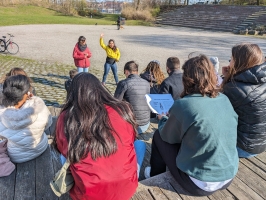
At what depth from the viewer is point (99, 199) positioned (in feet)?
5.44

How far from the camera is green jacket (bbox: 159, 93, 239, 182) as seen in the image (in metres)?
1.74

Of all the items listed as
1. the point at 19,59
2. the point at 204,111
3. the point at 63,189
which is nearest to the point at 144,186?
the point at 63,189

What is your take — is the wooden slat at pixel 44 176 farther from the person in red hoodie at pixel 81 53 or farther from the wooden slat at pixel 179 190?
the person in red hoodie at pixel 81 53

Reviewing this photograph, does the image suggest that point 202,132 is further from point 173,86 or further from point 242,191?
point 173,86

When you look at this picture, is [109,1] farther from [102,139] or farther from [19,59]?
[102,139]

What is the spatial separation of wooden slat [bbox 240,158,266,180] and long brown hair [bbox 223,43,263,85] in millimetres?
1017

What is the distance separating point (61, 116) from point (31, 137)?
994 mm

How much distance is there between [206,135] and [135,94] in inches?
68.6

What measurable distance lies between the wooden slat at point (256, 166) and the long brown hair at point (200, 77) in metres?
1.26

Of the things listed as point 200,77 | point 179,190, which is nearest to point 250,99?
point 200,77

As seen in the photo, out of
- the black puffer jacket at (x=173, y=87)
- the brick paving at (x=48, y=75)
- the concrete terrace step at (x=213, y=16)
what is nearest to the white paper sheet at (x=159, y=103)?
the black puffer jacket at (x=173, y=87)

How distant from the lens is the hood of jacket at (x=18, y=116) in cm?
223

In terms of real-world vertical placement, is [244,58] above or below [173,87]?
above

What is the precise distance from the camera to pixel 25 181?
230 cm
